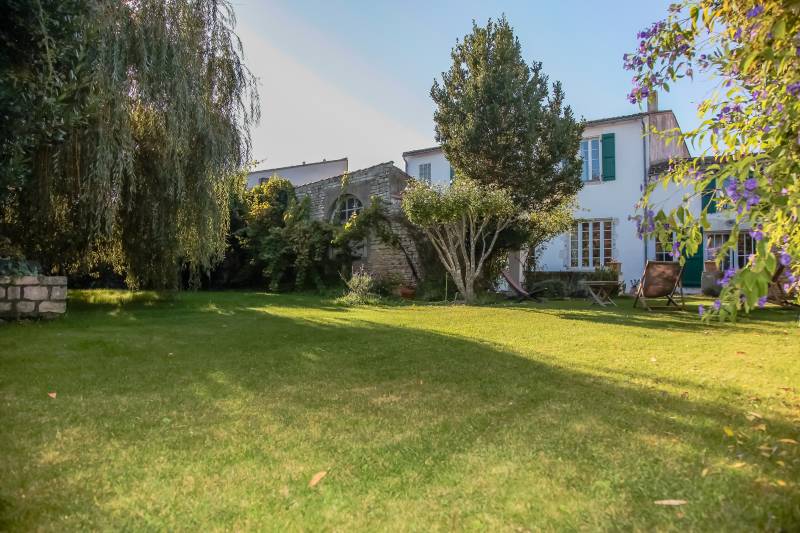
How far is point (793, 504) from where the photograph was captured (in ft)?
5.30

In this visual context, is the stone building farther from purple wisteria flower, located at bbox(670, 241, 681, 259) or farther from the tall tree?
purple wisteria flower, located at bbox(670, 241, 681, 259)

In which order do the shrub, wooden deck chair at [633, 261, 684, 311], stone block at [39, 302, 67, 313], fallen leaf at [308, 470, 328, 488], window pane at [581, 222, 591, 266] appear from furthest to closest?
window pane at [581, 222, 591, 266] → the shrub → wooden deck chair at [633, 261, 684, 311] → stone block at [39, 302, 67, 313] → fallen leaf at [308, 470, 328, 488]

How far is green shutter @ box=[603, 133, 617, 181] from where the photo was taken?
1598cm

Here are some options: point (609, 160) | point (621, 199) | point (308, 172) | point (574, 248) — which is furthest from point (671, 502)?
point (308, 172)

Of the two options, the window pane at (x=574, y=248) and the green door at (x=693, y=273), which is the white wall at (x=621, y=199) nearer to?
the window pane at (x=574, y=248)

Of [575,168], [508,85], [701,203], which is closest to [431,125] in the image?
[508,85]

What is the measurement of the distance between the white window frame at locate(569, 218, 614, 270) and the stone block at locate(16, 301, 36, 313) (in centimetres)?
1424

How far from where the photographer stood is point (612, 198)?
52.3ft

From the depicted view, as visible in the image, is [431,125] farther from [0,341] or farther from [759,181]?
[759,181]

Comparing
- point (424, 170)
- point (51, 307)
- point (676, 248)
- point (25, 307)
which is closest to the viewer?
point (676, 248)

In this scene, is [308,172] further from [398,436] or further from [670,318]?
[398,436]

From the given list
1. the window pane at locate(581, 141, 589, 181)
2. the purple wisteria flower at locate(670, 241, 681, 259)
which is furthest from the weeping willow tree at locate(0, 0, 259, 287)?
the window pane at locate(581, 141, 589, 181)

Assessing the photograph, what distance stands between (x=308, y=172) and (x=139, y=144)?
732 inches

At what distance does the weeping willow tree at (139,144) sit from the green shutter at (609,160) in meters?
12.5
